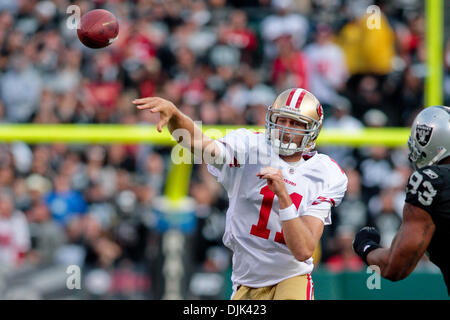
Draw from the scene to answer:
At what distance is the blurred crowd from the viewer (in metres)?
8.68

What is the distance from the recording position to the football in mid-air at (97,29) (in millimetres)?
5297

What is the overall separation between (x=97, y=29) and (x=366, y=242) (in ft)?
6.86

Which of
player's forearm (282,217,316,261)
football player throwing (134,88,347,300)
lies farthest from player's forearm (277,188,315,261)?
football player throwing (134,88,347,300)

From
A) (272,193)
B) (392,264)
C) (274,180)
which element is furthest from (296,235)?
(392,264)

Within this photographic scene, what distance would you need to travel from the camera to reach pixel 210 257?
8.57 m

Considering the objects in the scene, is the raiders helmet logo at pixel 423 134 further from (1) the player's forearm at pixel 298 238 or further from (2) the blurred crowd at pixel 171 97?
(2) the blurred crowd at pixel 171 97

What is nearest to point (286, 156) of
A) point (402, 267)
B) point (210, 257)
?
point (402, 267)

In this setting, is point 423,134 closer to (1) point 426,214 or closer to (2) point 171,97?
(1) point 426,214

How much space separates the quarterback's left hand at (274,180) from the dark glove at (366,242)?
0.46 m

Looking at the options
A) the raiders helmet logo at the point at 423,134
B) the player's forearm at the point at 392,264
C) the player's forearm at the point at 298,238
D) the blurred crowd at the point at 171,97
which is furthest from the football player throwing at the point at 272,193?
the blurred crowd at the point at 171,97

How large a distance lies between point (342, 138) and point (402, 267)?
4.60m

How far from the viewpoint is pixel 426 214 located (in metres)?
4.07

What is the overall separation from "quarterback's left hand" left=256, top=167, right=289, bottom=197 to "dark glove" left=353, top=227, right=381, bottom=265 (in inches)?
18.0

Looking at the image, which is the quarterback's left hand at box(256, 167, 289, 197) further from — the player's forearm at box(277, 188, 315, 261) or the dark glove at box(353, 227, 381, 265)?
the dark glove at box(353, 227, 381, 265)
